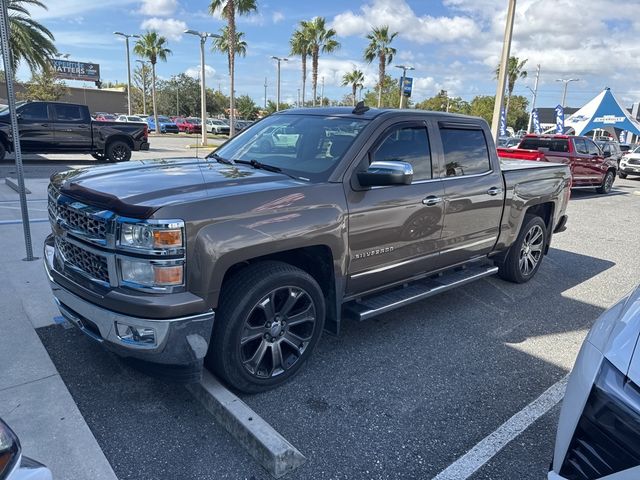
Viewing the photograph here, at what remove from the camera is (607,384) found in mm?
1870

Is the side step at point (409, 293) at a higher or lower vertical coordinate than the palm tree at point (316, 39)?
lower

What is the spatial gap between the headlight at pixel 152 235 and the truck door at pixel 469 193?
8.08 ft

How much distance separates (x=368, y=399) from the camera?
10.6 ft

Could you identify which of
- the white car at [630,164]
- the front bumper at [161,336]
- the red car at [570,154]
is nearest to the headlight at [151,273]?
the front bumper at [161,336]

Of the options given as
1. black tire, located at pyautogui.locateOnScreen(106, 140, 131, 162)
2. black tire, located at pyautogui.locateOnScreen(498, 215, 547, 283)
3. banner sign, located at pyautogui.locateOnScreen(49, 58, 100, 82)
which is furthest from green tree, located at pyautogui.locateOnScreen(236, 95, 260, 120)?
black tire, located at pyautogui.locateOnScreen(498, 215, 547, 283)

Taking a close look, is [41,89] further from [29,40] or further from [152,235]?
[152,235]

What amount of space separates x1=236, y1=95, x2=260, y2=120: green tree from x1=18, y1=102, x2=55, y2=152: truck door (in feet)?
195

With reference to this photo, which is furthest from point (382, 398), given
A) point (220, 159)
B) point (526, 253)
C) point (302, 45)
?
point (302, 45)

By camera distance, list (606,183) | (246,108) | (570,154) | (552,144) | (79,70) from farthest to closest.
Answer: (246,108)
(79,70)
(606,183)
(552,144)
(570,154)

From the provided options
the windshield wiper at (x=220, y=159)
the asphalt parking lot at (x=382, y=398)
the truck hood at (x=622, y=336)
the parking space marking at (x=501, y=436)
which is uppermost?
the windshield wiper at (x=220, y=159)

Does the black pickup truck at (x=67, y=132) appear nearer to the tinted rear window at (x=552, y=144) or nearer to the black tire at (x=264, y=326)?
the tinted rear window at (x=552, y=144)

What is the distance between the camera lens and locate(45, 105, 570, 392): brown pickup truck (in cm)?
264

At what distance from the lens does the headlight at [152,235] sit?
8.34ft

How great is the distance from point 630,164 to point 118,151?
69.2ft
